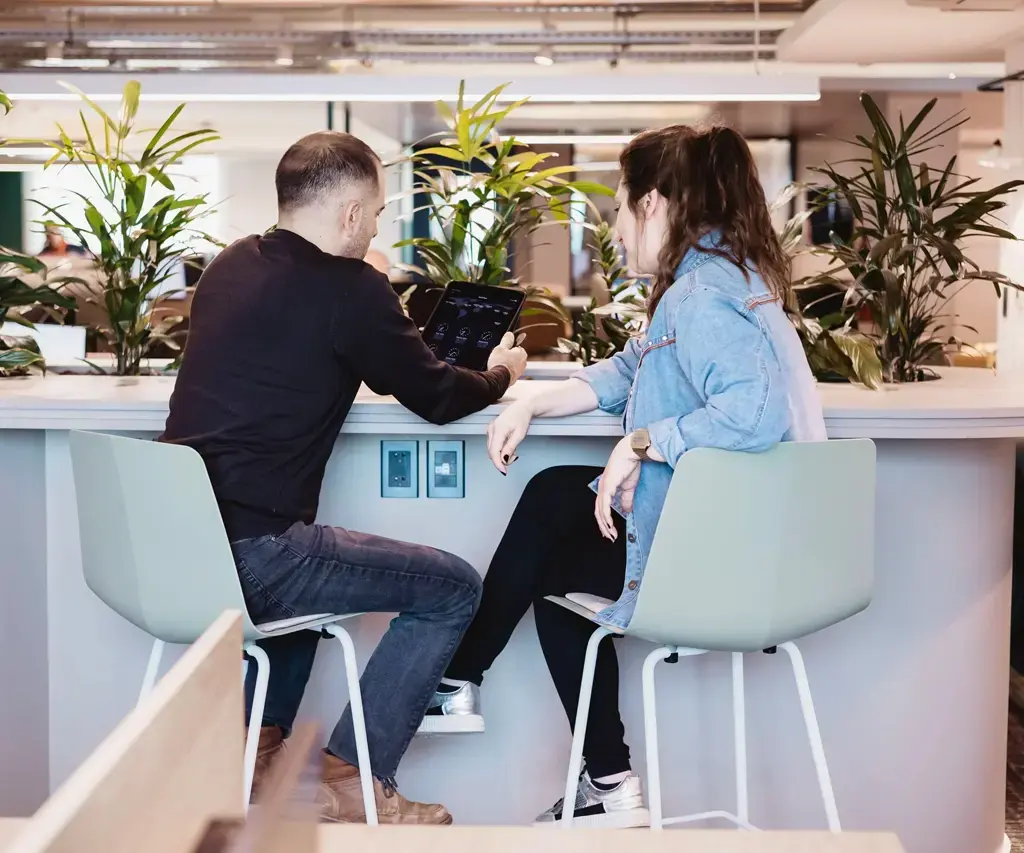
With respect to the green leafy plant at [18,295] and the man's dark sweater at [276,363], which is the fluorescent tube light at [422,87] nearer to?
the green leafy plant at [18,295]

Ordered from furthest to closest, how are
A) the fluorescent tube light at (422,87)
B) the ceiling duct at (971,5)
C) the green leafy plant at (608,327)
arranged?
the ceiling duct at (971,5) → the fluorescent tube light at (422,87) → the green leafy plant at (608,327)

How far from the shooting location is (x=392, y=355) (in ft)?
6.28

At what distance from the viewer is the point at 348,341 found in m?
1.90

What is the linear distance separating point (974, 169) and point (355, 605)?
952 centimetres

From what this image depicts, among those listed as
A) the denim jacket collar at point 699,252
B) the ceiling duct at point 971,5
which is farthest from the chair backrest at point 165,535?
the ceiling duct at point 971,5

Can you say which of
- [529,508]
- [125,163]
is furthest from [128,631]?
[125,163]

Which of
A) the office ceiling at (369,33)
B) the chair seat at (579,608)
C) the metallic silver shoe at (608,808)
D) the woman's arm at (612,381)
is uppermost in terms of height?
the office ceiling at (369,33)

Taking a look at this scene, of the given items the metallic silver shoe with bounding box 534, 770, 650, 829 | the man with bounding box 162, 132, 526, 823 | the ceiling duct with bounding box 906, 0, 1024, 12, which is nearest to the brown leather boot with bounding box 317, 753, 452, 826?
the man with bounding box 162, 132, 526, 823

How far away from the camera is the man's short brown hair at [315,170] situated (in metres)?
1.99

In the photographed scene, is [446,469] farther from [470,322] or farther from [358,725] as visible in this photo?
[358,725]

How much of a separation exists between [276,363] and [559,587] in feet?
2.10

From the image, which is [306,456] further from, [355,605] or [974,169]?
[974,169]

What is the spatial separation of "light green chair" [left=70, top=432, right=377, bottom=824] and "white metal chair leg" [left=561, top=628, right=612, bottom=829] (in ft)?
1.56

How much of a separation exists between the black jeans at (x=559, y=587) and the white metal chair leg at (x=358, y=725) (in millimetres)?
252
